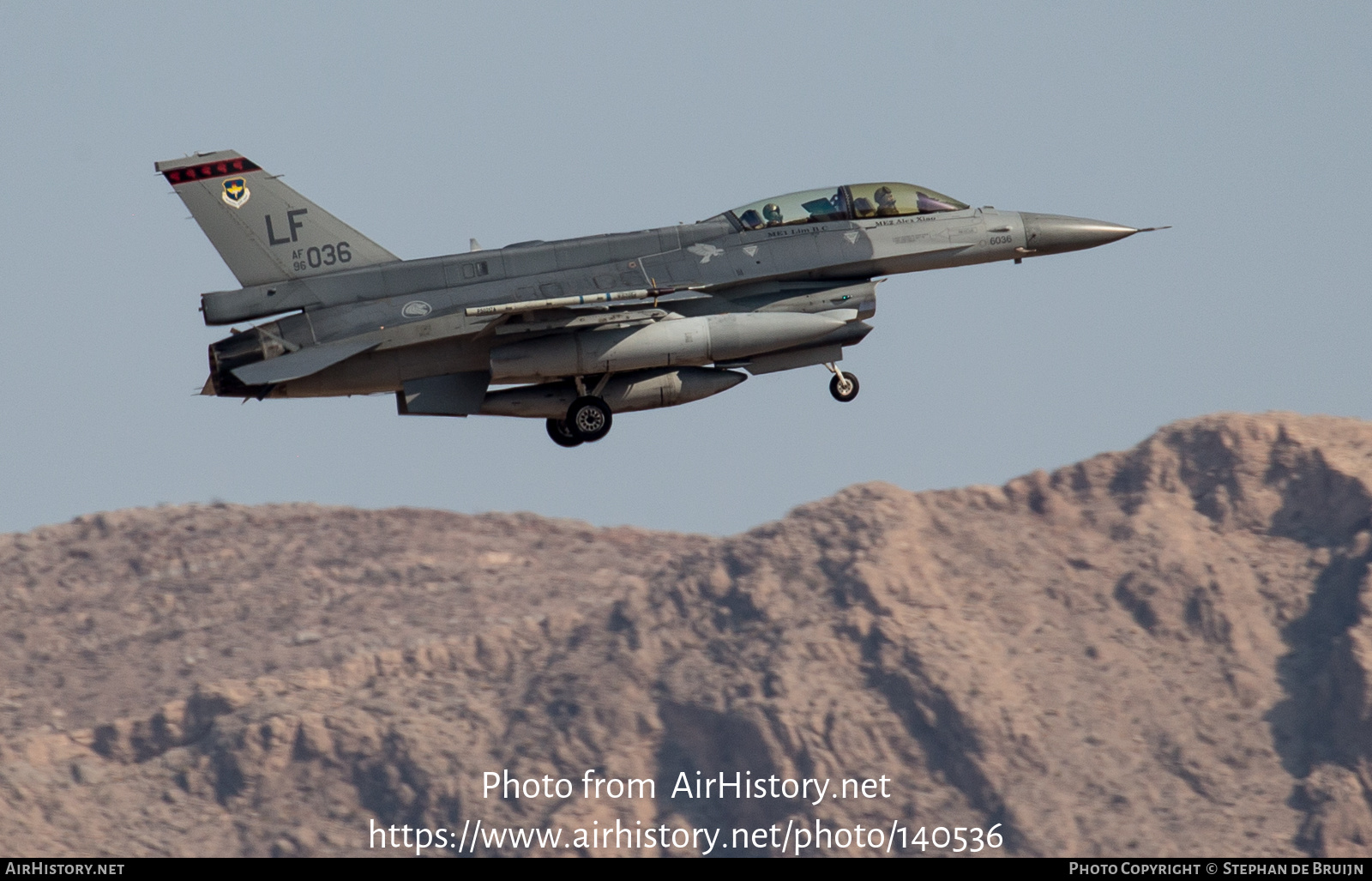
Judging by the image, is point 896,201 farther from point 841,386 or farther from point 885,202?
point 841,386

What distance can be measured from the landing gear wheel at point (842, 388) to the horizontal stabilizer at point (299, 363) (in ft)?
20.7

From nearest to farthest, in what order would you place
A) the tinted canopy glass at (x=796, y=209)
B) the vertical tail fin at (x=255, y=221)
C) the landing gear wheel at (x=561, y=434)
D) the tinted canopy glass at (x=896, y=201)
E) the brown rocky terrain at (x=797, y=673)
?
1. the vertical tail fin at (x=255, y=221)
2. the landing gear wheel at (x=561, y=434)
3. the tinted canopy glass at (x=796, y=209)
4. the tinted canopy glass at (x=896, y=201)
5. the brown rocky terrain at (x=797, y=673)

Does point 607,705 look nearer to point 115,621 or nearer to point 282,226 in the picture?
point 115,621

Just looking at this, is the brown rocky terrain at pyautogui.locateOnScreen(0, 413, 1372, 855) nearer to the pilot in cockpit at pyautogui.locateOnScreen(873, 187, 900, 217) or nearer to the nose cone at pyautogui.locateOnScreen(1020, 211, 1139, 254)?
the nose cone at pyautogui.locateOnScreen(1020, 211, 1139, 254)

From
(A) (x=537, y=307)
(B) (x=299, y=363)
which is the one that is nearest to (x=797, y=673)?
(A) (x=537, y=307)

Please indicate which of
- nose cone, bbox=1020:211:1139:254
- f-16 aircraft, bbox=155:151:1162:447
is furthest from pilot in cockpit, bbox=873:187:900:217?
nose cone, bbox=1020:211:1139:254

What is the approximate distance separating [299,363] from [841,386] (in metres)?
7.42

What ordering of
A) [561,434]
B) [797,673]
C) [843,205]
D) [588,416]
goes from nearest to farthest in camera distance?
[588,416], [561,434], [843,205], [797,673]

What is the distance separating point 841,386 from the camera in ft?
85.7

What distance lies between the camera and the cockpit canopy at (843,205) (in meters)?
26.2

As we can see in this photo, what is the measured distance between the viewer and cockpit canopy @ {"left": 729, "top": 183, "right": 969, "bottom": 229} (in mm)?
26188

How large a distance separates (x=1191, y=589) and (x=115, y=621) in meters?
37.5

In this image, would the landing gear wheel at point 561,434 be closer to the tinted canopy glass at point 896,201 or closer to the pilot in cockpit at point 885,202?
the tinted canopy glass at point 896,201

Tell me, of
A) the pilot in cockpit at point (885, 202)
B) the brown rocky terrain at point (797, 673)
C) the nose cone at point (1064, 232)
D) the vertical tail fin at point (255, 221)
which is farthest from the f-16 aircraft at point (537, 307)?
the brown rocky terrain at point (797, 673)
